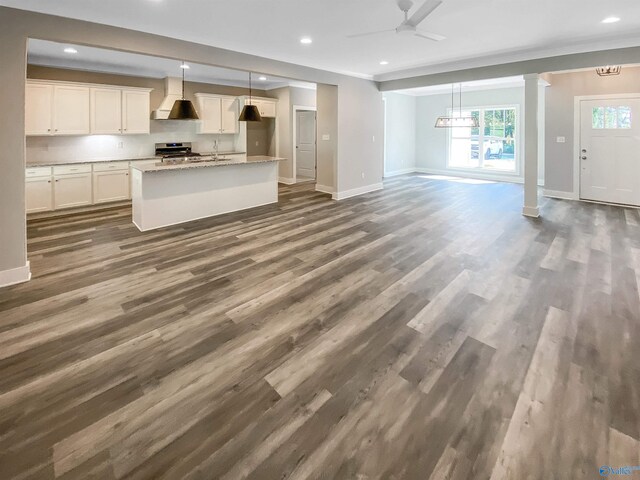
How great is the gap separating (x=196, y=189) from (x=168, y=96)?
10.4 feet

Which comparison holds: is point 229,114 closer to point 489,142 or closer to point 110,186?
point 110,186

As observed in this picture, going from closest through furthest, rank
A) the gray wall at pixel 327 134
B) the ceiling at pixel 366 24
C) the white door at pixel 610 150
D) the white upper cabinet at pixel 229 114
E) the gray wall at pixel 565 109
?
the ceiling at pixel 366 24
the white door at pixel 610 150
the gray wall at pixel 565 109
the gray wall at pixel 327 134
the white upper cabinet at pixel 229 114

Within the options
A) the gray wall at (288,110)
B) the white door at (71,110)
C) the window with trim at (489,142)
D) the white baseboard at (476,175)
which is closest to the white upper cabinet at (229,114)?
the gray wall at (288,110)

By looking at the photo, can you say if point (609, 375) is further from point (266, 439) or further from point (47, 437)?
point (47, 437)

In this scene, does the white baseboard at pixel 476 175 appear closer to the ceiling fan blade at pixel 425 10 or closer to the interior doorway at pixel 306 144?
the interior doorway at pixel 306 144

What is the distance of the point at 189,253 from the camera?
15.4 ft

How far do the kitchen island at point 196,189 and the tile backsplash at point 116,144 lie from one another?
2041mm

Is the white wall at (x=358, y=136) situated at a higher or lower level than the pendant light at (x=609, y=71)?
lower

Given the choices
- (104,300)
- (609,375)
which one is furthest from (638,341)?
(104,300)

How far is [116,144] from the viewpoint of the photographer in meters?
7.93

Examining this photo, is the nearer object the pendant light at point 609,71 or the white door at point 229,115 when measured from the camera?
the pendant light at point 609,71

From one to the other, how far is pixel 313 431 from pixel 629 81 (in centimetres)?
863

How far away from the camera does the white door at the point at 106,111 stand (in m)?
7.23

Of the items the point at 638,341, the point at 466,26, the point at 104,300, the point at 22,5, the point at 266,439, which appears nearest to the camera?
the point at 266,439
